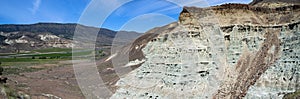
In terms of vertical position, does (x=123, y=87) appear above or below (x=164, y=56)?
below

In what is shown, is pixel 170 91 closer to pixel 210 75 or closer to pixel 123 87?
pixel 210 75

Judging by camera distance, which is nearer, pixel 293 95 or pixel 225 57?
pixel 293 95

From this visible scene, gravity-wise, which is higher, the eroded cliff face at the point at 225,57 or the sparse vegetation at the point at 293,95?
the eroded cliff face at the point at 225,57

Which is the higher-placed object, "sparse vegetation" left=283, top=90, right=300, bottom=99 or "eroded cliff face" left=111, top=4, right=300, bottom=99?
"eroded cliff face" left=111, top=4, right=300, bottom=99

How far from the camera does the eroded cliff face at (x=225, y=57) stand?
30.1 meters

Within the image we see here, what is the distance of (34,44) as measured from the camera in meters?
197

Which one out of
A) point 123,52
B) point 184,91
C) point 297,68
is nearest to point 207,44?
point 184,91

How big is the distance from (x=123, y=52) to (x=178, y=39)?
6366 centimetres

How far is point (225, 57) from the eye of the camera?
111 feet

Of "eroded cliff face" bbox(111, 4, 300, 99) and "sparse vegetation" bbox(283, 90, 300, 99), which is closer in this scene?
"sparse vegetation" bbox(283, 90, 300, 99)

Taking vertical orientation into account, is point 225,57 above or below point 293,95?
above

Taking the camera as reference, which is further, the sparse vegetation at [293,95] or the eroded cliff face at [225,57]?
the eroded cliff face at [225,57]

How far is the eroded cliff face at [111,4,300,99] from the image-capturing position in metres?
30.1

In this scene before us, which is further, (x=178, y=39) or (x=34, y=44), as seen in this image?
(x=34, y=44)
